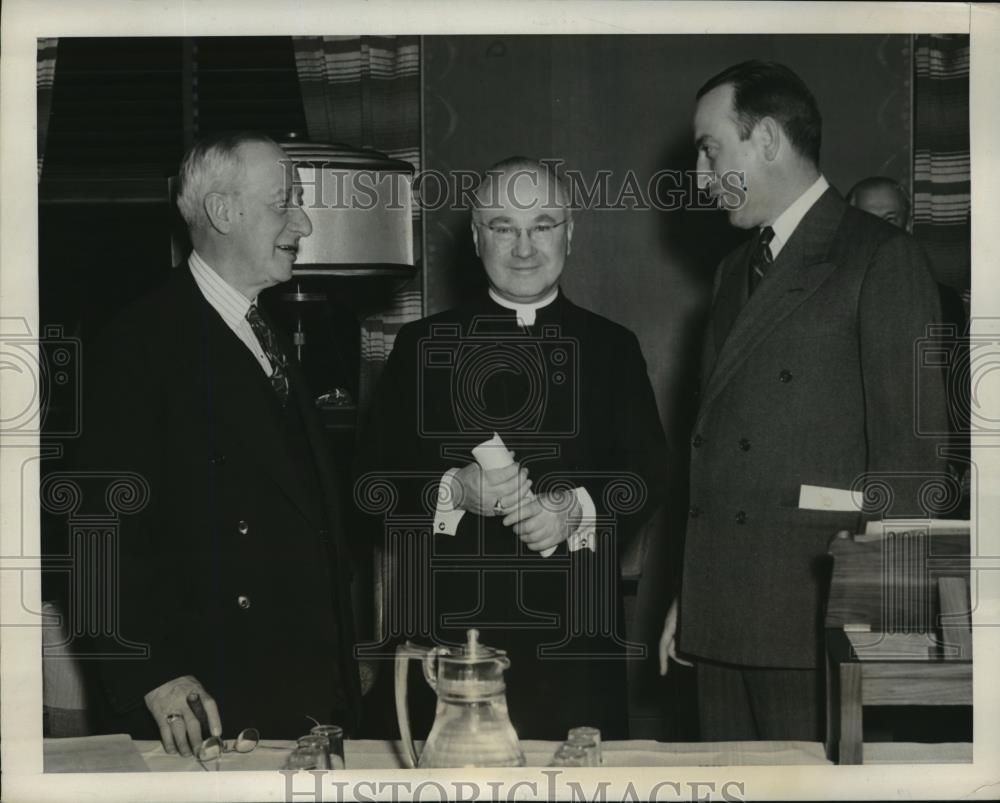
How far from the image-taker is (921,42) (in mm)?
1967

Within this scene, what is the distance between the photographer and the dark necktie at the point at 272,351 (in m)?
1.93

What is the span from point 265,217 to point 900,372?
3.34ft

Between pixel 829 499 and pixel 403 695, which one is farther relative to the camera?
pixel 829 499

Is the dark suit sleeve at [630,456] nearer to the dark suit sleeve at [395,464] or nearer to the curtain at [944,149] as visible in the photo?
the dark suit sleeve at [395,464]

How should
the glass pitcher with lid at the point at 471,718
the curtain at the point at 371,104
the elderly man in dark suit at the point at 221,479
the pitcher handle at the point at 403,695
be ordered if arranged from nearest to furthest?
the glass pitcher with lid at the point at 471,718 → the pitcher handle at the point at 403,695 → the elderly man in dark suit at the point at 221,479 → the curtain at the point at 371,104

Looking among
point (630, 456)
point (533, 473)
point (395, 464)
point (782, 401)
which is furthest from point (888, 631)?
point (395, 464)

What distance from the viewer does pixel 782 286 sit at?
1870mm

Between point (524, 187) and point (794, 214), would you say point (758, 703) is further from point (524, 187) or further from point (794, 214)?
point (524, 187)

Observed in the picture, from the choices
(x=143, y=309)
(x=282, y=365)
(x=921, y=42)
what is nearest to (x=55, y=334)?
(x=143, y=309)

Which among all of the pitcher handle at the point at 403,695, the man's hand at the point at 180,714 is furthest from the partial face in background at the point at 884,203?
the man's hand at the point at 180,714

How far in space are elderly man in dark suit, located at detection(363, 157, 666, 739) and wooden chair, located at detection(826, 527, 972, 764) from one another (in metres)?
0.39

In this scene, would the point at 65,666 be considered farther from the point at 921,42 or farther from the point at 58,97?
the point at 921,42

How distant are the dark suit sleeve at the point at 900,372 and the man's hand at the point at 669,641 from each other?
378 mm

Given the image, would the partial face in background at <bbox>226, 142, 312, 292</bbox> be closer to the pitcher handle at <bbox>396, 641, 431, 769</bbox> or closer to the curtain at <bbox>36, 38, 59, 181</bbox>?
the curtain at <bbox>36, 38, 59, 181</bbox>
